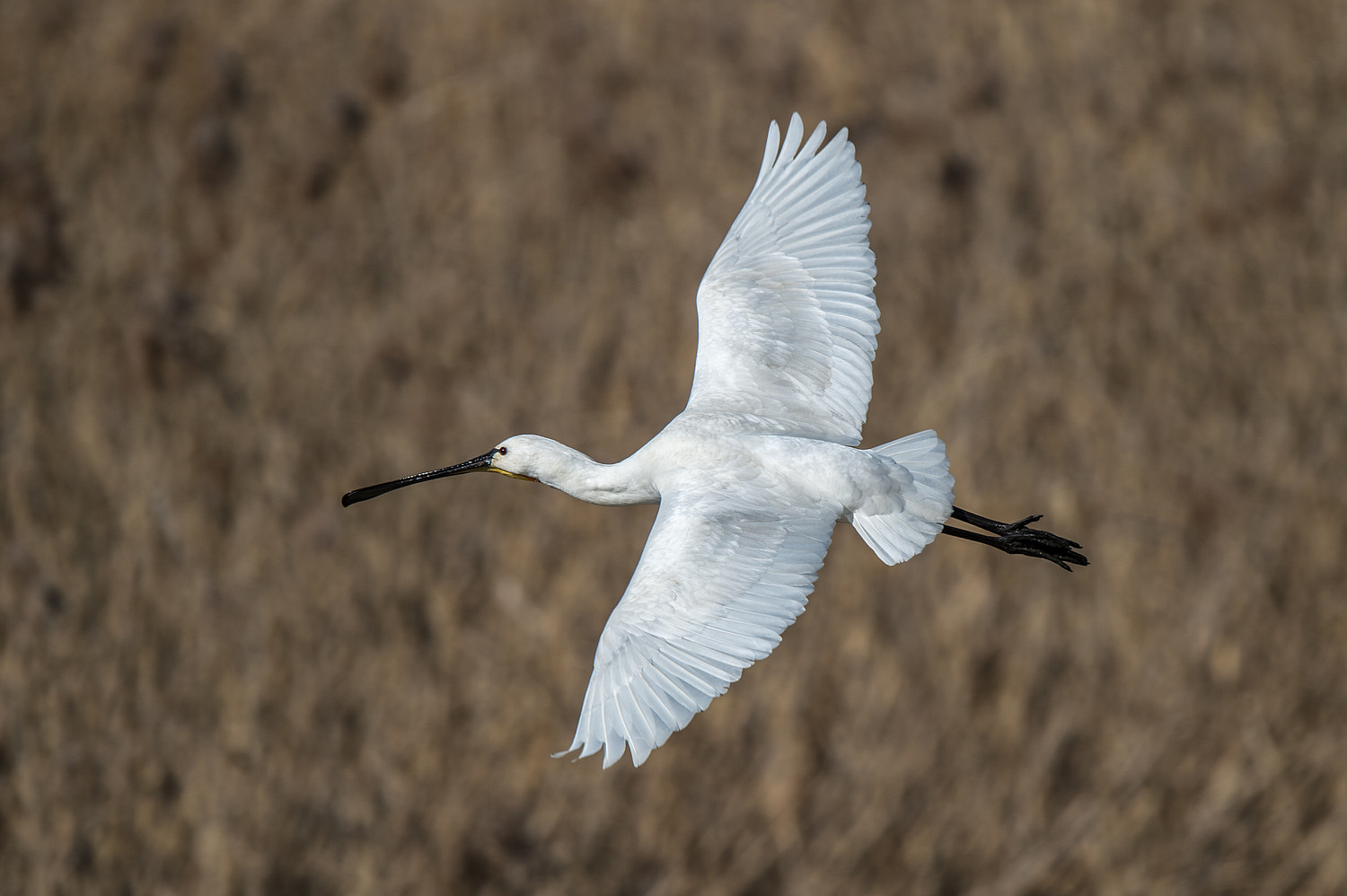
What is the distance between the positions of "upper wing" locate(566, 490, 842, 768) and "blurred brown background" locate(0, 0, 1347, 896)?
366 cm

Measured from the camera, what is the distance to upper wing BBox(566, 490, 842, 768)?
3.89 metres

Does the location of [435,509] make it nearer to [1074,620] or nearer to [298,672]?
[298,672]

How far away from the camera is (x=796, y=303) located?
17.1 feet

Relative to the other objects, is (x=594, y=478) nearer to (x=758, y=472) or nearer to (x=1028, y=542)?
(x=758, y=472)

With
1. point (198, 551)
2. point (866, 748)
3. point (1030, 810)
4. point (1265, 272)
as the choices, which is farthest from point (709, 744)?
point (1265, 272)

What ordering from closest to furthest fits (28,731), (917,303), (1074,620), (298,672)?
(28,731) < (298,672) < (1074,620) < (917,303)

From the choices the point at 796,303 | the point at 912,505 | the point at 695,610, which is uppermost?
the point at 796,303

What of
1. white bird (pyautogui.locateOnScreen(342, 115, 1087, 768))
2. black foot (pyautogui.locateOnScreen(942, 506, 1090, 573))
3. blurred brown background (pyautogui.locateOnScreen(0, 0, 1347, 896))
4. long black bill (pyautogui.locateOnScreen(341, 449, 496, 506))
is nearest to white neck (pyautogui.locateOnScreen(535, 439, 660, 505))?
white bird (pyautogui.locateOnScreen(342, 115, 1087, 768))

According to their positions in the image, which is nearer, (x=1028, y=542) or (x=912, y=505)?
(x=912, y=505)

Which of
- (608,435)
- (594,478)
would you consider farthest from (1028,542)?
(608,435)

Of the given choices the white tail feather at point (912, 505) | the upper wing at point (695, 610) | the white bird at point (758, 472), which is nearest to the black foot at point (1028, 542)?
the white bird at point (758, 472)

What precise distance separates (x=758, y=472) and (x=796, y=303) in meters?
0.97

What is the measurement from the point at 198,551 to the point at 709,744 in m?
2.90

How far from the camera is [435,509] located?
27.9 ft
